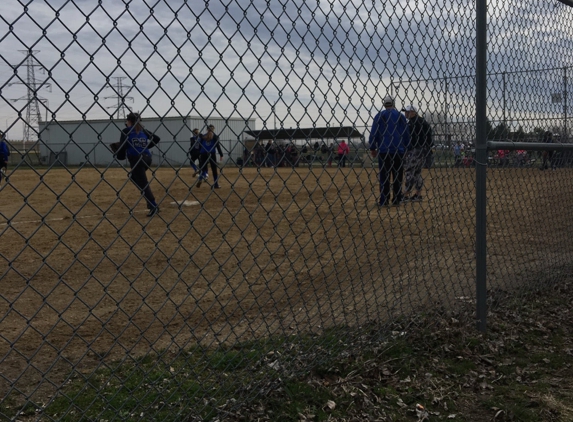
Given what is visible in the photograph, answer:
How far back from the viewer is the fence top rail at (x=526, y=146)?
4.32m

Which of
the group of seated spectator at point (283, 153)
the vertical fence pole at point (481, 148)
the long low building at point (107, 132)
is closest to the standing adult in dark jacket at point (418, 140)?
the vertical fence pole at point (481, 148)

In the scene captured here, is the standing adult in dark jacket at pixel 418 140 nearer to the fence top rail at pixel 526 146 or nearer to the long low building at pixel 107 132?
the fence top rail at pixel 526 146

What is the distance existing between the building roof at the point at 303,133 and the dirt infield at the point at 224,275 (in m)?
0.22

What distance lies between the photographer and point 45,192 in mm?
15844

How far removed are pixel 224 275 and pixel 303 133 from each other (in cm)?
88

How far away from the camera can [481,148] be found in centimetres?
425

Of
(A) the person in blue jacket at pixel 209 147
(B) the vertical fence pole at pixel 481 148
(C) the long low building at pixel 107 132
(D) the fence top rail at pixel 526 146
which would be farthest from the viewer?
(D) the fence top rail at pixel 526 146

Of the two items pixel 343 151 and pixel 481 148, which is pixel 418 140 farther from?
pixel 343 151

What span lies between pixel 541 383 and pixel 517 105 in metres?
2.49

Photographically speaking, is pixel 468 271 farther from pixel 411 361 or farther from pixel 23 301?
pixel 23 301

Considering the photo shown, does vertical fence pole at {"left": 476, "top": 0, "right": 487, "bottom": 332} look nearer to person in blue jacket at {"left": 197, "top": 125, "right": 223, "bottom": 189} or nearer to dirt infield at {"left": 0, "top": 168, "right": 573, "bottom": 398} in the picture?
dirt infield at {"left": 0, "top": 168, "right": 573, "bottom": 398}

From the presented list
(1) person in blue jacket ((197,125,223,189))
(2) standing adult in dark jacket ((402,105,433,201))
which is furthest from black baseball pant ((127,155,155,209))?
(2) standing adult in dark jacket ((402,105,433,201))

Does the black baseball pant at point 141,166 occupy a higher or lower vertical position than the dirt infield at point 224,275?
higher

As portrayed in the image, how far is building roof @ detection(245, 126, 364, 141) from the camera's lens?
318cm
